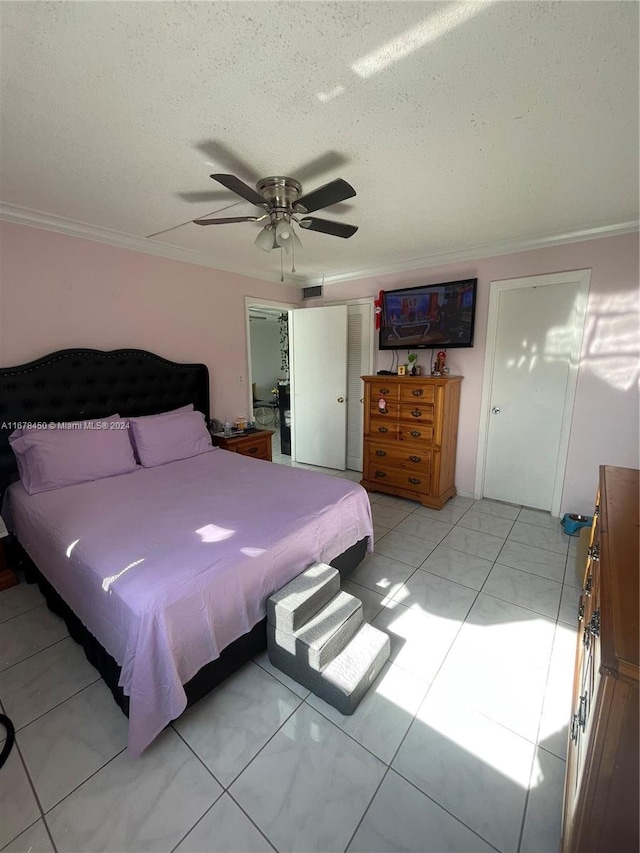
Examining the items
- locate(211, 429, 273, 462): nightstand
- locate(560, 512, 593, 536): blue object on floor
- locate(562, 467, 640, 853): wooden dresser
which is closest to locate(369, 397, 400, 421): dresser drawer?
locate(211, 429, 273, 462): nightstand

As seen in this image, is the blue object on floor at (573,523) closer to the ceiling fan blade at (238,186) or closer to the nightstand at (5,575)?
the ceiling fan blade at (238,186)

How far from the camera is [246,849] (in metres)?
1.06

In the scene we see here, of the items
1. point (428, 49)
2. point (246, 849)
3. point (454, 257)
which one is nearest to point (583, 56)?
point (428, 49)

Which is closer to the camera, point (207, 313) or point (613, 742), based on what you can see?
point (613, 742)

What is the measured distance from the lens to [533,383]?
3115mm

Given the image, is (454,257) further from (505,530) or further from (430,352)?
(505,530)

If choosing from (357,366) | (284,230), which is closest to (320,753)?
(284,230)

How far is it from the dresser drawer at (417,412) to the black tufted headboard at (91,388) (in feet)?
6.31

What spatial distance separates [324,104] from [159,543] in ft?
6.34

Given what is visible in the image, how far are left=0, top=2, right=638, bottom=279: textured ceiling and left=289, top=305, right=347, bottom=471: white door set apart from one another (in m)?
1.81

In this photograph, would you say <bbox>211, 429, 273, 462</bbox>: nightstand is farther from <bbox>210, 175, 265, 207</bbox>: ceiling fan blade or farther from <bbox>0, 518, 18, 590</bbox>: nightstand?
<bbox>210, 175, 265, 207</bbox>: ceiling fan blade

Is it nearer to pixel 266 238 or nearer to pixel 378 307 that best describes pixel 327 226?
pixel 266 238

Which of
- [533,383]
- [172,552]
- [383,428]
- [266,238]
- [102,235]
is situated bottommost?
[172,552]

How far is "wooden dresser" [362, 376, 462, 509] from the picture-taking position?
10.7 ft
